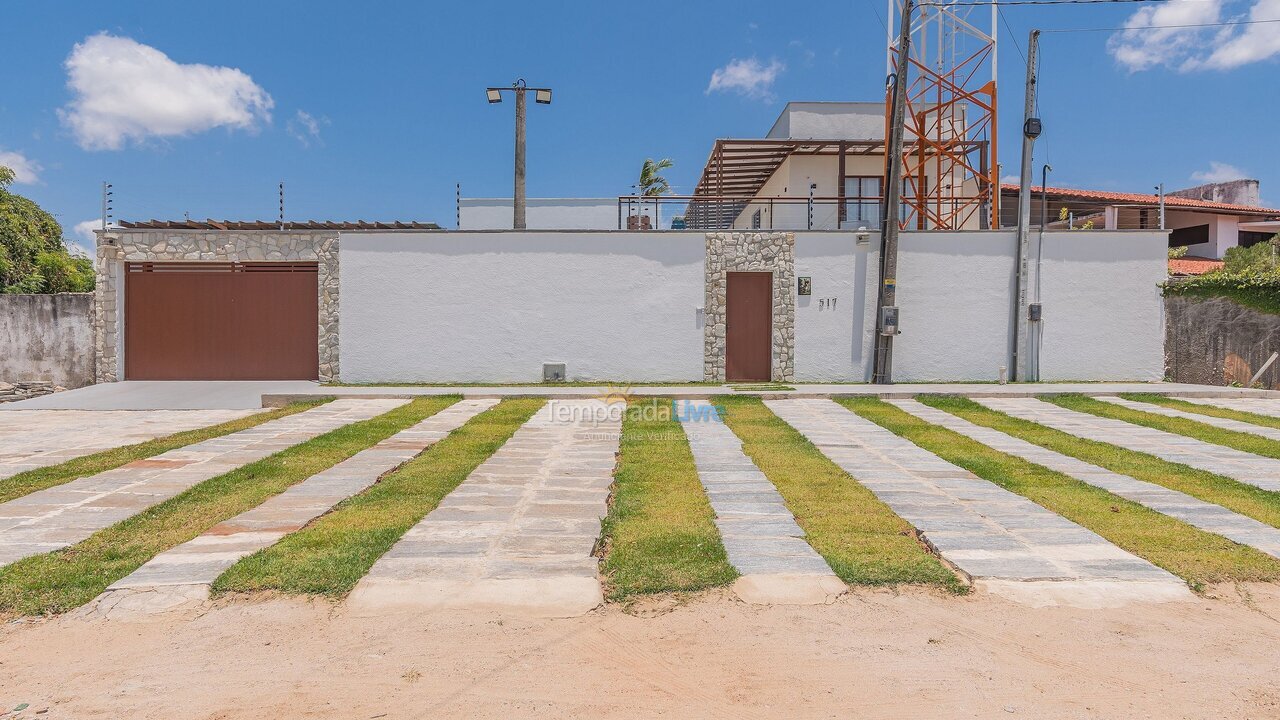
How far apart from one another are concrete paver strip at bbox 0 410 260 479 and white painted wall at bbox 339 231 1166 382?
378 cm

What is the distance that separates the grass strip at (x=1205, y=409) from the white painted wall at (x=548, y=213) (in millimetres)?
10456

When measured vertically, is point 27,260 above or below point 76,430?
above

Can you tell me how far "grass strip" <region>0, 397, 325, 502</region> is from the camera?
5285 millimetres

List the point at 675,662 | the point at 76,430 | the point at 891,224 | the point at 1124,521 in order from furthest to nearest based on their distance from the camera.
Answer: the point at 891,224, the point at 76,430, the point at 1124,521, the point at 675,662

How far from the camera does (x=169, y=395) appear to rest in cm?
1162

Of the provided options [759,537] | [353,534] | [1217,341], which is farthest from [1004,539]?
[1217,341]

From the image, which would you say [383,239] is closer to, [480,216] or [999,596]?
[480,216]

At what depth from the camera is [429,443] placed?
7.22 m

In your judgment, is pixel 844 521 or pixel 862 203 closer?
pixel 844 521

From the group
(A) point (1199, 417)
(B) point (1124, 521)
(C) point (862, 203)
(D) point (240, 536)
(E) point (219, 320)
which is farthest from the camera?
(C) point (862, 203)

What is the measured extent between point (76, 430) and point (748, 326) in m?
10.3

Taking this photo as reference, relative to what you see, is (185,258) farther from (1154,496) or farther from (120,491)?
(1154,496)

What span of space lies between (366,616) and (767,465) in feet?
12.9

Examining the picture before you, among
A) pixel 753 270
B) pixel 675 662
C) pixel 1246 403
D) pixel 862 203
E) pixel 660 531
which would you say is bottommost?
pixel 675 662
